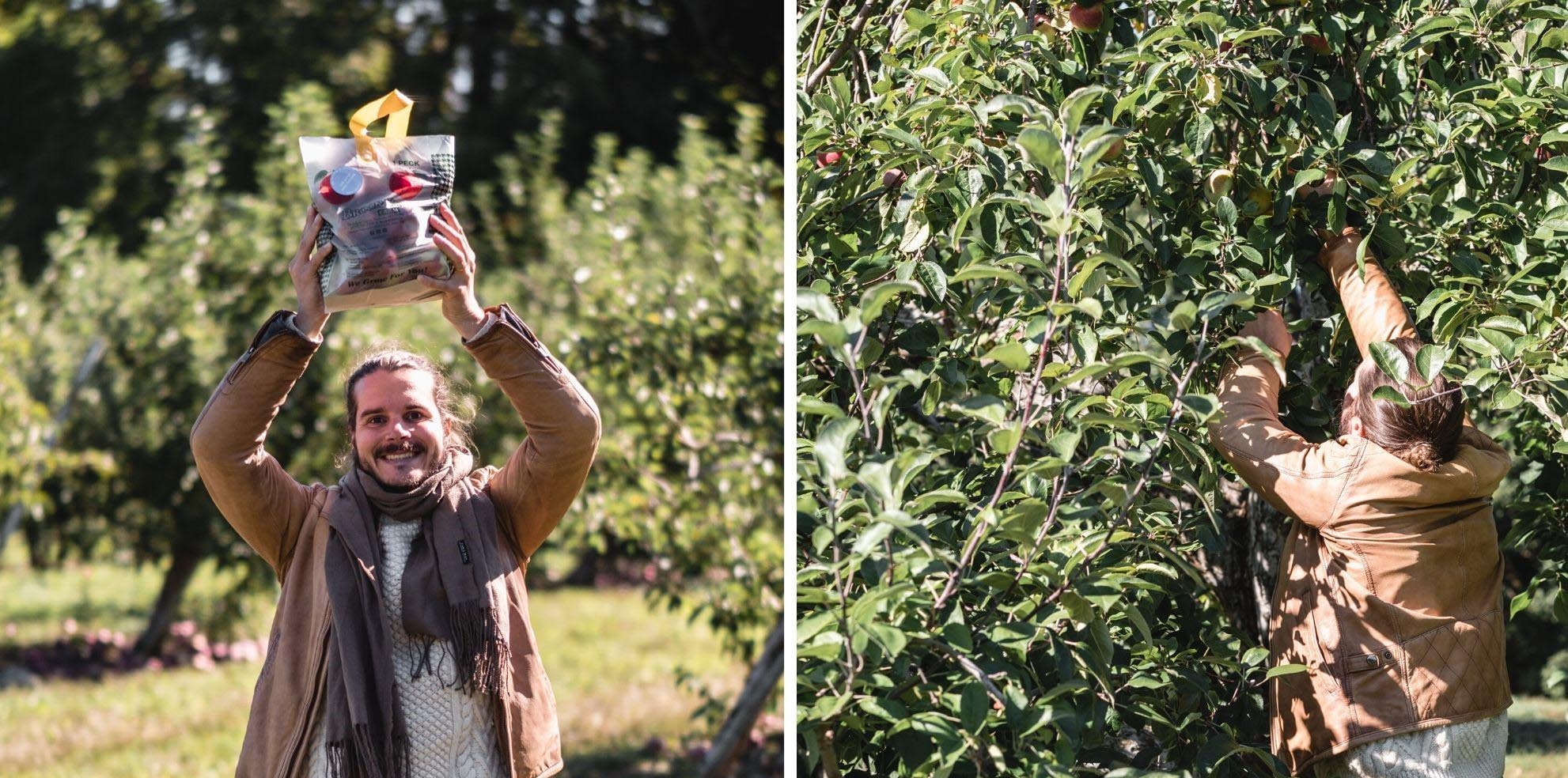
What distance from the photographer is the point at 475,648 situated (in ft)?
6.70

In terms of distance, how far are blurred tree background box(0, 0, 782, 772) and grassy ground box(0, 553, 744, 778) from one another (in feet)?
1.04

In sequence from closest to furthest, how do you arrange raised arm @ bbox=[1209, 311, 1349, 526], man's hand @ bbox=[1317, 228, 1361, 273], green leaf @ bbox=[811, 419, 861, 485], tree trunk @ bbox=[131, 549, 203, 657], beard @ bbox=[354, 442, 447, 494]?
green leaf @ bbox=[811, 419, 861, 485] < beard @ bbox=[354, 442, 447, 494] < raised arm @ bbox=[1209, 311, 1349, 526] < man's hand @ bbox=[1317, 228, 1361, 273] < tree trunk @ bbox=[131, 549, 203, 657]

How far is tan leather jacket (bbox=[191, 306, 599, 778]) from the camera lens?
6.66ft

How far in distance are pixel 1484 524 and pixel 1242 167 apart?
27.4 inches

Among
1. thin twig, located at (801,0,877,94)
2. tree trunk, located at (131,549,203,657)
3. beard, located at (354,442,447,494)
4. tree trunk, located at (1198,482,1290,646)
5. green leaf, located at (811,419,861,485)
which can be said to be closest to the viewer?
green leaf, located at (811,419,861,485)

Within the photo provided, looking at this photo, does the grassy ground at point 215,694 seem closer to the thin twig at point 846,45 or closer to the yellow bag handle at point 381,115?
the thin twig at point 846,45

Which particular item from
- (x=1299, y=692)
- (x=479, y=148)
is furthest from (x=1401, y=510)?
(x=479, y=148)

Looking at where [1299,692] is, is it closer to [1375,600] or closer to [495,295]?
[1375,600]

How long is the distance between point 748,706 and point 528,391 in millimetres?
2116

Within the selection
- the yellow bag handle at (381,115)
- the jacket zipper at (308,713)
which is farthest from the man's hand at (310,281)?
the jacket zipper at (308,713)

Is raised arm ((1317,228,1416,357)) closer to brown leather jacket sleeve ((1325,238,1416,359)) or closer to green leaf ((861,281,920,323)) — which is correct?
brown leather jacket sleeve ((1325,238,1416,359))

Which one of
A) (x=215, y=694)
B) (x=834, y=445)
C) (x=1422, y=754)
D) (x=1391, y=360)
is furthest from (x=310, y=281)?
(x=215, y=694)

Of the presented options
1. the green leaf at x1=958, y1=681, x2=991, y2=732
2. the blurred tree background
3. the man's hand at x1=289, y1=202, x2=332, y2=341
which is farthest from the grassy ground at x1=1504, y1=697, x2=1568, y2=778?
the man's hand at x1=289, y1=202, x2=332, y2=341

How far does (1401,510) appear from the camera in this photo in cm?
232
